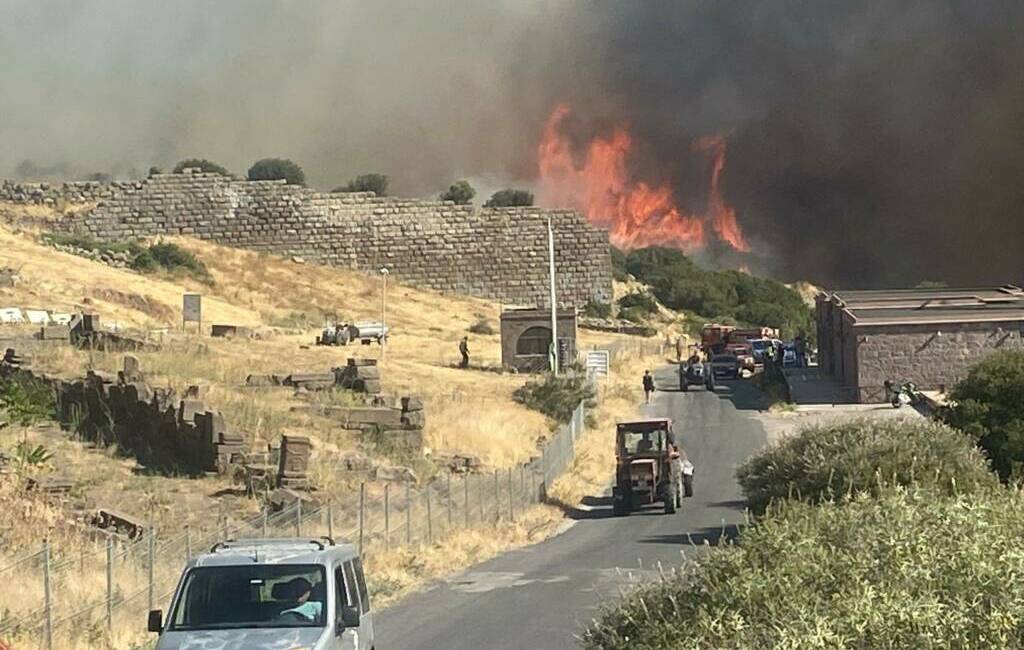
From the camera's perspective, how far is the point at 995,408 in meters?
38.3

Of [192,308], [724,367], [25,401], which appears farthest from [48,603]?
[724,367]

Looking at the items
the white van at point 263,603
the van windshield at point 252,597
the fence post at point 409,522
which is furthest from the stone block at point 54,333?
the van windshield at point 252,597

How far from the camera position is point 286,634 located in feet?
48.9

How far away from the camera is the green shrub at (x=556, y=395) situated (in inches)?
2115

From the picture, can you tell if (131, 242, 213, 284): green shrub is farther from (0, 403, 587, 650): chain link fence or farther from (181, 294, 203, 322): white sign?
(0, 403, 587, 650): chain link fence

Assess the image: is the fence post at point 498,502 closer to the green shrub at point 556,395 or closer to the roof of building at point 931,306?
the green shrub at point 556,395

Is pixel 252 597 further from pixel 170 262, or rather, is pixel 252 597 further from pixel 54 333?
pixel 170 262

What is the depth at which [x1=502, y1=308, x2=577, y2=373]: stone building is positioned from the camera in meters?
67.6

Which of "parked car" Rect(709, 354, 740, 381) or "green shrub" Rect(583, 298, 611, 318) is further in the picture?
"green shrub" Rect(583, 298, 611, 318)

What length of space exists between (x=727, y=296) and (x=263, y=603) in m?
106

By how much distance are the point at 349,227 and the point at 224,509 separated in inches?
2905

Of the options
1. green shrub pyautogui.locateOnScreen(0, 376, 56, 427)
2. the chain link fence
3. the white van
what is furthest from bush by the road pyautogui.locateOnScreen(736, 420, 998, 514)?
green shrub pyautogui.locateOnScreen(0, 376, 56, 427)

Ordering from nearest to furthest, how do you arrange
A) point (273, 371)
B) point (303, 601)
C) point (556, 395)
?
point (303, 601) < point (273, 371) < point (556, 395)

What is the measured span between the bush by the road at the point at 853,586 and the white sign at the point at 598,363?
54.1 m
